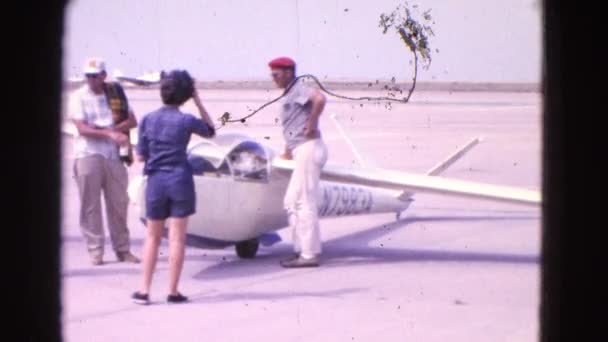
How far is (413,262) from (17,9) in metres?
5.78

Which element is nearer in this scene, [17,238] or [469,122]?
[17,238]

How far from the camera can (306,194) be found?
7.87m

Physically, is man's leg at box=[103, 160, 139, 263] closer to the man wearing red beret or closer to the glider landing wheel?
the glider landing wheel

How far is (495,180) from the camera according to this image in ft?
54.9

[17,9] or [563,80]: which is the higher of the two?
[17,9]

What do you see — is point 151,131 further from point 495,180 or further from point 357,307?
point 495,180

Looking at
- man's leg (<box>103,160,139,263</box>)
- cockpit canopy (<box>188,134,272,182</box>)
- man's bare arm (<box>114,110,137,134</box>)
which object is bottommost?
man's leg (<box>103,160,139,263</box>)

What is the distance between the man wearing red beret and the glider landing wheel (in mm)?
476

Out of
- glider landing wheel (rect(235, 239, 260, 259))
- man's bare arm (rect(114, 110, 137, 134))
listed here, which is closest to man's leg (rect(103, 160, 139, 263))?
man's bare arm (rect(114, 110, 137, 134))

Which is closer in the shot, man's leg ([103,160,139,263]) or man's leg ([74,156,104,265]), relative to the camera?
man's leg ([74,156,104,265])

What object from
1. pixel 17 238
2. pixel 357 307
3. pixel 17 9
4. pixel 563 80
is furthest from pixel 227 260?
pixel 563 80

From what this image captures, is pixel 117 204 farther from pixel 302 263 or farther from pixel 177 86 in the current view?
pixel 177 86

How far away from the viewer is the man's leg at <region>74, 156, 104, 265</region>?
772cm

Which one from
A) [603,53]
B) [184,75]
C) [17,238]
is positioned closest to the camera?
[603,53]
